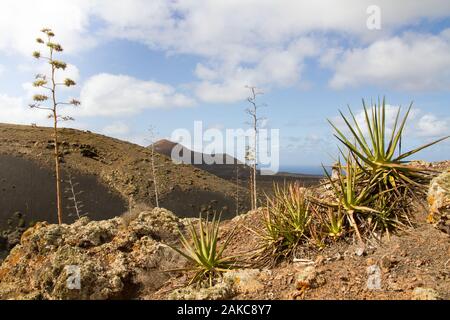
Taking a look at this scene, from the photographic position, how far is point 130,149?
62500mm

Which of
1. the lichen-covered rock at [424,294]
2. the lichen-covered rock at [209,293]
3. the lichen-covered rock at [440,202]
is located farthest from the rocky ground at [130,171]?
the lichen-covered rock at [424,294]

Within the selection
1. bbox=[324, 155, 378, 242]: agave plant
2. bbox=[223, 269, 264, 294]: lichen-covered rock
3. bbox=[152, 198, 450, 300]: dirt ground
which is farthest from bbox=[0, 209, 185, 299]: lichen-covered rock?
bbox=[324, 155, 378, 242]: agave plant

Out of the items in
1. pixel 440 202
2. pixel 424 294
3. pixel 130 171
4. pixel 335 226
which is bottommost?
pixel 424 294

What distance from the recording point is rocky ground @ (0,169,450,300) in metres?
5.16

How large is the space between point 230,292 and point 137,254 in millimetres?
3880

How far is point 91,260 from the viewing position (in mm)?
8117

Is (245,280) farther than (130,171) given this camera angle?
No

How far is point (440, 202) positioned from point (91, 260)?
676 centimetres

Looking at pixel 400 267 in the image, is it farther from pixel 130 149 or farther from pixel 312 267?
pixel 130 149

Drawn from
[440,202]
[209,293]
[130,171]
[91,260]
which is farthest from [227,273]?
[130,171]

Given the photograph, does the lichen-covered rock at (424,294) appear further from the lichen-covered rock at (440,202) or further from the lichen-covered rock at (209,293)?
the lichen-covered rock at (209,293)

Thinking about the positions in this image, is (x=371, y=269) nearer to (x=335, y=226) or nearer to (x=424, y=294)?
(x=424, y=294)

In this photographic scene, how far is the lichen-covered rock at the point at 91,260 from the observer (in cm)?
765

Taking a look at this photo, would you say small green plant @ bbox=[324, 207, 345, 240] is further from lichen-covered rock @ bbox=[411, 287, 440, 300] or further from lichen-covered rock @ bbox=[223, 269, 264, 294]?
lichen-covered rock @ bbox=[411, 287, 440, 300]
